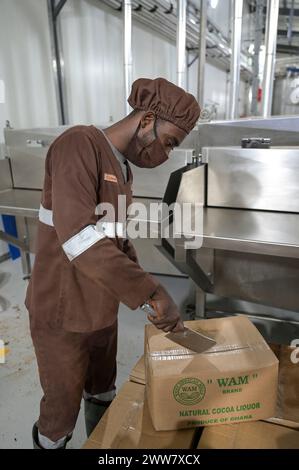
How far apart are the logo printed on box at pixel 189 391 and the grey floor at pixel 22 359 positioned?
0.71m

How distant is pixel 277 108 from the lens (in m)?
6.52

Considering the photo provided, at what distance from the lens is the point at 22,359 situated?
5.82 ft

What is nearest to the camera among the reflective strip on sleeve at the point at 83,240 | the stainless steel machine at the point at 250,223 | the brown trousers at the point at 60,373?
the reflective strip on sleeve at the point at 83,240

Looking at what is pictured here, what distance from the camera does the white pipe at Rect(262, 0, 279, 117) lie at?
2307 millimetres

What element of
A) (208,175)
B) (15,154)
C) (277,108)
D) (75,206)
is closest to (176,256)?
(208,175)

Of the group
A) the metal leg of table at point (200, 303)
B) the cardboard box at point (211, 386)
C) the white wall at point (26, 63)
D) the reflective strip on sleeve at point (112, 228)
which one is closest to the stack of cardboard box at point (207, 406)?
the cardboard box at point (211, 386)

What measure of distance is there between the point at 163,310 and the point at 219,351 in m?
0.21

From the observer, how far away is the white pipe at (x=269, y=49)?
231 cm

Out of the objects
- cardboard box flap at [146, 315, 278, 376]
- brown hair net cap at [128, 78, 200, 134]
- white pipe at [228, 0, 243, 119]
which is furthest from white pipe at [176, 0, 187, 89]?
cardboard box flap at [146, 315, 278, 376]

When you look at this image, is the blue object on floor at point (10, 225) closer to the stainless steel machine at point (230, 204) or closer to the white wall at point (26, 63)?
the stainless steel machine at point (230, 204)

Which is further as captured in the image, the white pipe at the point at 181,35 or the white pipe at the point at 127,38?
the white pipe at the point at 181,35

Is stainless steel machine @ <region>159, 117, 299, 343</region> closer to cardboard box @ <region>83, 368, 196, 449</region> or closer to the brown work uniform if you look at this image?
the brown work uniform
